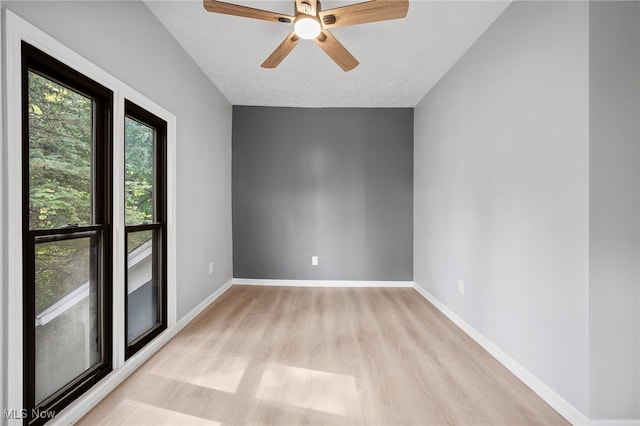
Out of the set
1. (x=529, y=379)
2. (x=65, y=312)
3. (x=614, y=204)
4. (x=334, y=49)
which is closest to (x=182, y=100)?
(x=334, y=49)

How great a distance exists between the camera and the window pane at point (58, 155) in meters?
1.38

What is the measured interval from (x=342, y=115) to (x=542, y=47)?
2.77 m

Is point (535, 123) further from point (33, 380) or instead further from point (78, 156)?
point (33, 380)

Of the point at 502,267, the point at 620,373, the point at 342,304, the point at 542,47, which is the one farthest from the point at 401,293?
the point at 542,47

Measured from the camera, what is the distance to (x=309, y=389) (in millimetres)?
1803

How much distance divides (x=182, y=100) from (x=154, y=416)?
255cm

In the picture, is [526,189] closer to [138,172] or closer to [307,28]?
[307,28]

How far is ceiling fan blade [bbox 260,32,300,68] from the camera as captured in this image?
2011mm

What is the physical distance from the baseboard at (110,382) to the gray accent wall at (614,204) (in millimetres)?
2696

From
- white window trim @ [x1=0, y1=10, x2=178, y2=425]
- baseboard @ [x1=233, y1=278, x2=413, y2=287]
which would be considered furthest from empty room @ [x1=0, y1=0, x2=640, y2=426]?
baseboard @ [x1=233, y1=278, x2=413, y2=287]

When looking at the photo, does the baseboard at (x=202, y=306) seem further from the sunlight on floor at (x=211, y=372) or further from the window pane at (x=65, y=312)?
the window pane at (x=65, y=312)

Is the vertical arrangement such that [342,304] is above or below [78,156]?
below

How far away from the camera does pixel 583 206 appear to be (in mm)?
1485

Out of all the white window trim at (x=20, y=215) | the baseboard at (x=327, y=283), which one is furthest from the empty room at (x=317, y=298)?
the baseboard at (x=327, y=283)
